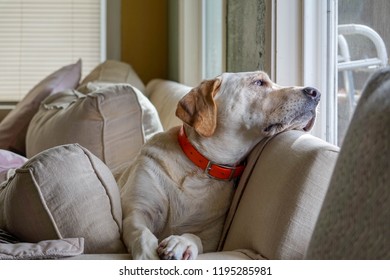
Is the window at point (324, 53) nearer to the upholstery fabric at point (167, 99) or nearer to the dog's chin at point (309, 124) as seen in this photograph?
the dog's chin at point (309, 124)

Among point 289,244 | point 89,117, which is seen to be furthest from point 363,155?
point 89,117

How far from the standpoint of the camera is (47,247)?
53.8 inches

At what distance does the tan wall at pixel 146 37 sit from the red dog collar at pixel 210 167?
11.0 ft

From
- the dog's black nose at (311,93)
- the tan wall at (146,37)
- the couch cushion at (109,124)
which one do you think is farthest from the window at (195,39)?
the dog's black nose at (311,93)

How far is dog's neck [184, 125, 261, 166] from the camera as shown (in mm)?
1824

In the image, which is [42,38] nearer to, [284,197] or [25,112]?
[25,112]

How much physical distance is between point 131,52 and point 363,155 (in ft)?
14.5

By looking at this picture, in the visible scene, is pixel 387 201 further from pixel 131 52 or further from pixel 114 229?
pixel 131 52

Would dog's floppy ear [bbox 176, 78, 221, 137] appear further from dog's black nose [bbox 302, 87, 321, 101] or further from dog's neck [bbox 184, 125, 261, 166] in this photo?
dog's black nose [bbox 302, 87, 321, 101]

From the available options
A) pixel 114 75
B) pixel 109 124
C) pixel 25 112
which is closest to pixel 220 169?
pixel 109 124

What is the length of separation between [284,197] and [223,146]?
1.32 ft

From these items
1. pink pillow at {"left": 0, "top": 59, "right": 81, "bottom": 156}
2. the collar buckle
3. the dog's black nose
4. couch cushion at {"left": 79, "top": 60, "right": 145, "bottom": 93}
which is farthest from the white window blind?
the dog's black nose

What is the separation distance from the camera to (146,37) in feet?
16.9

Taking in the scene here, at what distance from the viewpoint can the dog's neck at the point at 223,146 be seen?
1.82m
